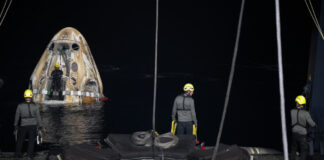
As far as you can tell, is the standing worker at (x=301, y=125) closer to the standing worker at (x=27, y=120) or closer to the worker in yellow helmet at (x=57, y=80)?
the standing worker at (x=27, y=120)

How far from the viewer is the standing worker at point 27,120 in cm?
991

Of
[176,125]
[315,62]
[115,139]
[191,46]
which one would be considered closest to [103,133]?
[176,125]

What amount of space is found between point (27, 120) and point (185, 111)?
4.13m

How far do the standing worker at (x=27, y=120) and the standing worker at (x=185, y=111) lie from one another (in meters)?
3.65

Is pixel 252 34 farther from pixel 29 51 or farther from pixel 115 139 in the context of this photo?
pixel 115 139

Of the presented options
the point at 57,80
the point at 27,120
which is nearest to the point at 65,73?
the point at 57,80

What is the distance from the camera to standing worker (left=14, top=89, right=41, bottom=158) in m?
9.91

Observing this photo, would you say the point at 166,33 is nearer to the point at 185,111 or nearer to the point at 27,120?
the point at 185,111

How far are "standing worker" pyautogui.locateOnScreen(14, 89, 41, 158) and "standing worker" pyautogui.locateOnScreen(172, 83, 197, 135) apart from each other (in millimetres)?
3654

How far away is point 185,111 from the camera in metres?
10.5

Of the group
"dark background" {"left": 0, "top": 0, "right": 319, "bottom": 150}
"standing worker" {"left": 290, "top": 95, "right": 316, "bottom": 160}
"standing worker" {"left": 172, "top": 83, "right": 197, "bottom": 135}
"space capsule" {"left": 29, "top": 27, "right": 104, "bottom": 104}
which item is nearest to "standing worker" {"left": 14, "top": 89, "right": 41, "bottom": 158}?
"standing worker" {"left": 172, "top": 83, "right": 197, "bottom": 135}

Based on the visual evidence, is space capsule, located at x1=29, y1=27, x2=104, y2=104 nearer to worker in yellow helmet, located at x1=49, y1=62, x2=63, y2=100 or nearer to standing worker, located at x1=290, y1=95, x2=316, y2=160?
worker in yellow helmet, located at x1=49, y1=62, x2=63, y2=100

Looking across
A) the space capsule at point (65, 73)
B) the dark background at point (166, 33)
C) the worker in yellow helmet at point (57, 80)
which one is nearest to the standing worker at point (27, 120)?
the worker in yellow helmet at point (57, 80)

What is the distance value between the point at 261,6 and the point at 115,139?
8126 centimetres
